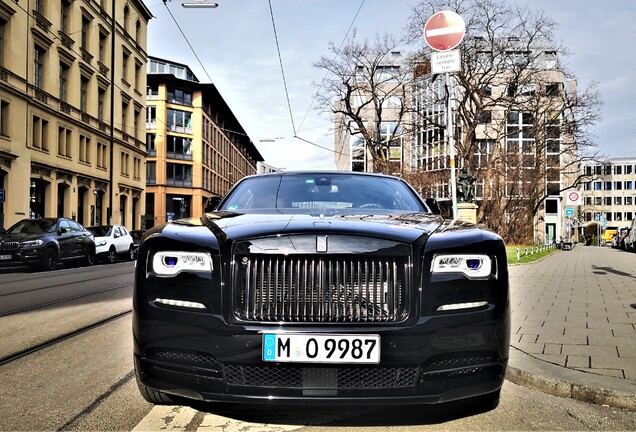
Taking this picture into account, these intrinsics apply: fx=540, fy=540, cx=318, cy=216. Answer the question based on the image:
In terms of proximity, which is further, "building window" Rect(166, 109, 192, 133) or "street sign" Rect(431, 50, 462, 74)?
"building window" Rect(166, 109, 192, 133)

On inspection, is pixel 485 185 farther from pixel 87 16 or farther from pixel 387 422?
pixel 387 422

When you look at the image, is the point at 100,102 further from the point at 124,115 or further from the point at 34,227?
the point at 34,227

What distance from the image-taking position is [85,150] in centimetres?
3375

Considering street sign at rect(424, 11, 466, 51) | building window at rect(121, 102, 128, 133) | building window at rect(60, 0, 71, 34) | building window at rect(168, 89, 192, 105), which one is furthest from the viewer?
building window at rect(168, 89, 192, 105)

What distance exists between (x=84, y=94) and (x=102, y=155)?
14.4 feet

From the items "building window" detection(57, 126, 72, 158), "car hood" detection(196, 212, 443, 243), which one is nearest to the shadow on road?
"car hood" detection(196, 212, 443, 243)

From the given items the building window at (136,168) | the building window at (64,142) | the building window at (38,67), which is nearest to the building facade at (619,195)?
the building window at (136,168)

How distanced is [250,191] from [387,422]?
2258 millimetres

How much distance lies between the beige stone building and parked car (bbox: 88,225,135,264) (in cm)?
470

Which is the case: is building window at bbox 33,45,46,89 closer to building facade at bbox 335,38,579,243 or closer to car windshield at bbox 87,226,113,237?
car windshield at bbox 87,226,113,237

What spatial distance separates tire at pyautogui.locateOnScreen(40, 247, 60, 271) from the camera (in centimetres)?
1577

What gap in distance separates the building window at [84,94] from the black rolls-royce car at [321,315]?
3421 centimetres

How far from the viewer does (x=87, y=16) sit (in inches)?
1315

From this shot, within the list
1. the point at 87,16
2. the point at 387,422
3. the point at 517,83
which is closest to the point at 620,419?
the point at 387,422
